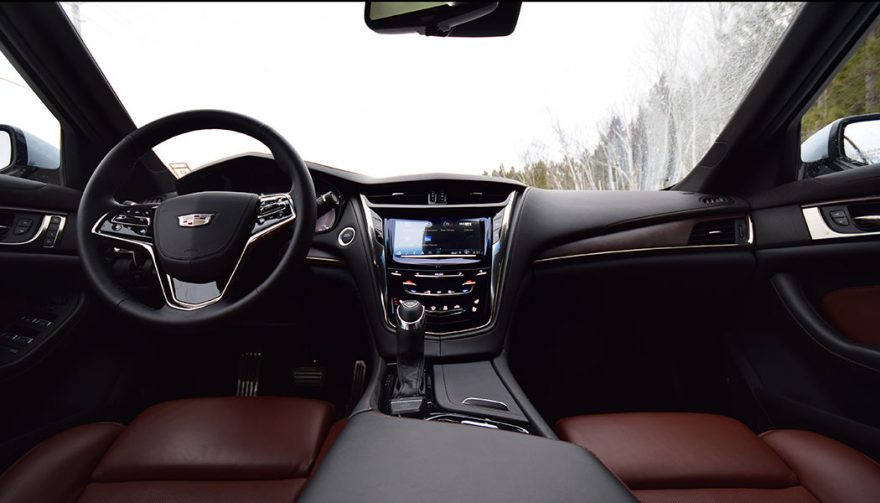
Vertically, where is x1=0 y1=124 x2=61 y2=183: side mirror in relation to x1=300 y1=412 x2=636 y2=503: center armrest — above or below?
above

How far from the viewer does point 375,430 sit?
852 mm

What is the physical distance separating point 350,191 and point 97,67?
1.07 metres

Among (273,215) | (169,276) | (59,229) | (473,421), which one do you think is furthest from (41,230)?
(473,421)

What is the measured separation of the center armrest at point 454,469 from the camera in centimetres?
67

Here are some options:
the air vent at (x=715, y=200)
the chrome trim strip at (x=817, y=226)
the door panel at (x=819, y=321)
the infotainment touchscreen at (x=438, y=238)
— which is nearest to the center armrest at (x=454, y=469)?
the infotainment touchscreen at (x=438, y=238)

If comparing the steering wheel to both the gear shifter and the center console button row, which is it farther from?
the center console button row

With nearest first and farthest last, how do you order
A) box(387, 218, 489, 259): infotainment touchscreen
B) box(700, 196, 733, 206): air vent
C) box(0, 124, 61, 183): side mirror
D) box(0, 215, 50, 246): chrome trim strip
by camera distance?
box(0, 215, 50, 246): chrome trim strip < box(0, 124, 61, 183): side mirror < box(387, 218, 489, 259): infotainment touchscreen < box(700, 196, 733, 206): air vent

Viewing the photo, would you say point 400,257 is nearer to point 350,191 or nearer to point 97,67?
point 350,191

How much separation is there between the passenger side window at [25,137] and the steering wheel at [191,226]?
63 cm

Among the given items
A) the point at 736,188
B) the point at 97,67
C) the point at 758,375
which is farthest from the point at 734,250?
the point at 97,67

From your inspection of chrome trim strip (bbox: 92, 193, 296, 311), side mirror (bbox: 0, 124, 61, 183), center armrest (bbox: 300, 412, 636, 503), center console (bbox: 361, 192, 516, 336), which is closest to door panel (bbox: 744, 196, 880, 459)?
center console (bbox: 361, 192, 516, 336)

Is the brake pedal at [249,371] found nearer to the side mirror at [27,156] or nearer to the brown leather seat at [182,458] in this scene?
the brown leather seat at [182,458]

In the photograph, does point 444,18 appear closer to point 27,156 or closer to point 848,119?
point 848,119

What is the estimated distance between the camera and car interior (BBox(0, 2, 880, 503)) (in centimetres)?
104
